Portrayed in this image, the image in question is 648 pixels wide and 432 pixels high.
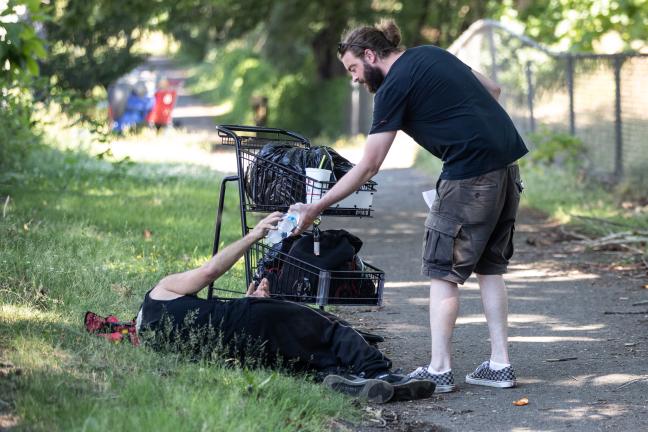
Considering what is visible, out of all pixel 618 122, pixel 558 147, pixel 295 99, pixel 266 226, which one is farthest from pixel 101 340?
pixel 295 99

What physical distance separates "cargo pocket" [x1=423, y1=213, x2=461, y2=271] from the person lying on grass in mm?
569

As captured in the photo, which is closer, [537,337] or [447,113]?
[447,113]

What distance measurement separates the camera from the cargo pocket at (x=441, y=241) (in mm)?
5773

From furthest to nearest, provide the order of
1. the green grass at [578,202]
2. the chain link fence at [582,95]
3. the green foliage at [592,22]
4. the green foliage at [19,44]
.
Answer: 1. the green foliage at [592,22]
2. the chain link fence at [582,95]
3. the green grass at [578,202]
4. the green foliage at [19,44]

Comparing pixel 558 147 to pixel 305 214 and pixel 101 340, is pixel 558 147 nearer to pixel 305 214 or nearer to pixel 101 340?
pixel 305 214

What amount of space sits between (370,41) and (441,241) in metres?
1.11

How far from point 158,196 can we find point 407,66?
775 cm

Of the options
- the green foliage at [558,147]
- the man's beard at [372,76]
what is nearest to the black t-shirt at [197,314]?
the man's beard at [372,76]

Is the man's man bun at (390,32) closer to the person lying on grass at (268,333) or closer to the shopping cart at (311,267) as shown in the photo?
the shopping cart at (311,267)

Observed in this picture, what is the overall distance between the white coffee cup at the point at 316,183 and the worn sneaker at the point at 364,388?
1030 mm

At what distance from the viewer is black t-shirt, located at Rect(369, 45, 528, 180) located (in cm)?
566

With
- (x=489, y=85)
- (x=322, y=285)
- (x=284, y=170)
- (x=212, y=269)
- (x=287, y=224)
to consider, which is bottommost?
(x=322, y=285)

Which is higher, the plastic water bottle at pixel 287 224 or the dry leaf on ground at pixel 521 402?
the plastic water bottle at pixel 287 224

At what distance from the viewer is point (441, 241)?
5.80 meters
